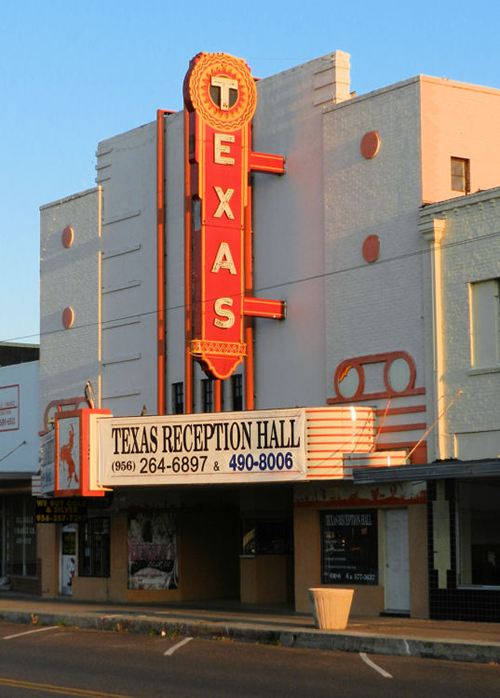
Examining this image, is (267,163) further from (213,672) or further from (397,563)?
Answer: (213,672)

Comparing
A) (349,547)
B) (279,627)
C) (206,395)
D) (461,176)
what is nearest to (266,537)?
(206,395)

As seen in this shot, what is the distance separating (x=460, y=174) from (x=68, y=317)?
13.6 meters

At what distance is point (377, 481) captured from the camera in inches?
1013

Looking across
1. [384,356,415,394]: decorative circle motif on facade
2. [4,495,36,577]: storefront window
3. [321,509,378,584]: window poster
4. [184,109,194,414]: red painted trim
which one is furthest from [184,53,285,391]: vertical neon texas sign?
[4,495,36,577]: storefront window

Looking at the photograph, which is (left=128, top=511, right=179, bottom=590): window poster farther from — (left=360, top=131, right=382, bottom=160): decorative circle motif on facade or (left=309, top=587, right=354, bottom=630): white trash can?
(left=309, top=587, right=354, bottom=630): white trash can

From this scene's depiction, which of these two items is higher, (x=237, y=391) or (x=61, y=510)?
(x=237, y=391)

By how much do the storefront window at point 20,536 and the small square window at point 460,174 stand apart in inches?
730

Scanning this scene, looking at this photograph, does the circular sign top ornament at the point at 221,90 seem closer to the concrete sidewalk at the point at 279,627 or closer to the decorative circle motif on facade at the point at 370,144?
the decorative circle motif on facade at the point at 370,144

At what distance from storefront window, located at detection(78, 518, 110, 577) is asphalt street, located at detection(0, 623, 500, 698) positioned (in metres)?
11.7

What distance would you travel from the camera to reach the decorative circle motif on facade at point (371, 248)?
27703mm

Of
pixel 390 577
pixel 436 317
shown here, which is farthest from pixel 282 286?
pixel 390 577

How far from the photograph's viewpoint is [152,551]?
3488 cm

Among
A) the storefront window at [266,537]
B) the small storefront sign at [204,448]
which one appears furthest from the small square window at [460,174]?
the storefront window at [266,537]

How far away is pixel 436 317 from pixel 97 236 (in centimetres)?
1285
